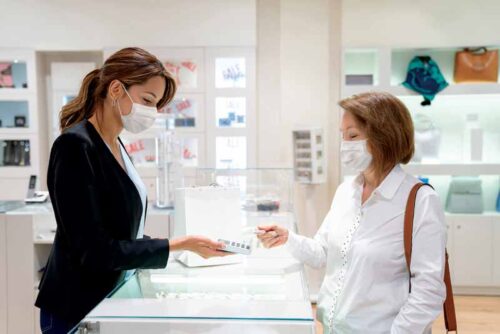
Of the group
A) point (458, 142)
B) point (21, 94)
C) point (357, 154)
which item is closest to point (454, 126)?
point (458, 142)

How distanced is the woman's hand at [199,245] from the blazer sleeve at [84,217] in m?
0.07

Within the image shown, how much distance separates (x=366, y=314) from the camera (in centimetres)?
138

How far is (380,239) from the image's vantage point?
54.1 inches

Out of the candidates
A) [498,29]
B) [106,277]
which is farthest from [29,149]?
[498,29]

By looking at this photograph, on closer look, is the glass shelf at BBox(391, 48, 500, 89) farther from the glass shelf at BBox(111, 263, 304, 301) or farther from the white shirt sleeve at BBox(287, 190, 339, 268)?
the glass shelf at BBox(111, 263, 304, 301)

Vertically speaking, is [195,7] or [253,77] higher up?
[195,7]

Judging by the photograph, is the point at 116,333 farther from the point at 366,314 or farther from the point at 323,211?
the point at 323,211

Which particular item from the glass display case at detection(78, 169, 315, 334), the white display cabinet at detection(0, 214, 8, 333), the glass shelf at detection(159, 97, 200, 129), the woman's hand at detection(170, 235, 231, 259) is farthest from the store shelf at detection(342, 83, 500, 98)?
the woman's hand at detection(170, 235, 231, 259)

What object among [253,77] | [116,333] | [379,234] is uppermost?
[253,77]

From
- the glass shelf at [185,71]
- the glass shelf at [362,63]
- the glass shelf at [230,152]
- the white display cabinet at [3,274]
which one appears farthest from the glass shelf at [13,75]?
the glass shelf at [362,63]

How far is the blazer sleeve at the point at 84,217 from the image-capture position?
3.94 feet

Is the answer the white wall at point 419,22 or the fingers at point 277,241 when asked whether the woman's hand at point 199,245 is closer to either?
the fingers at point 277,241

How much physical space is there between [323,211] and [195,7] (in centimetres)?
242

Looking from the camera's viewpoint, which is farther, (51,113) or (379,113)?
(51,113)
